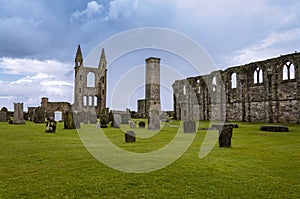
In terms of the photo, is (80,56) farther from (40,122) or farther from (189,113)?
(40,122)

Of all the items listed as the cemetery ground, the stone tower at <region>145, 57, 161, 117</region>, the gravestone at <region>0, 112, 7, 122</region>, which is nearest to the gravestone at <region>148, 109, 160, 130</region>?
the cemetery ground

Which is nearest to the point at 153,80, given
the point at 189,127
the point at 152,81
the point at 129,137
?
the point at 152,81

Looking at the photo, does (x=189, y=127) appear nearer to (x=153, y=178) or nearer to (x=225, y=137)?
(x=225, y=137)

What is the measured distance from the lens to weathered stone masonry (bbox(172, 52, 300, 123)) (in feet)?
85.5

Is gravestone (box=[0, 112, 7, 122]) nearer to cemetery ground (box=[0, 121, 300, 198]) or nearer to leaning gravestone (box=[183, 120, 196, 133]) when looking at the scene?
leaning gravestone (box=[183, 120, 196, 133])

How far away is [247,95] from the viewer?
3038 cm

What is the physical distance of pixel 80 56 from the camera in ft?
178

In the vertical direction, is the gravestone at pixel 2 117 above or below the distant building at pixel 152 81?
below

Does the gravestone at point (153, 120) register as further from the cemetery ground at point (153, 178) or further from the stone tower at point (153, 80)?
the stone tower at point (153, 80)

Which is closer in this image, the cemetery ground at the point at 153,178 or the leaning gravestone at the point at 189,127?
the cemetery ground at the point at 153,178

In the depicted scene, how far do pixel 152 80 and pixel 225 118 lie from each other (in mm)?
12865

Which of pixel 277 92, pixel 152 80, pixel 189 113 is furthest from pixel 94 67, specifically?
pixel 277 92

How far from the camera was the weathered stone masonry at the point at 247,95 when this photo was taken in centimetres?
2605

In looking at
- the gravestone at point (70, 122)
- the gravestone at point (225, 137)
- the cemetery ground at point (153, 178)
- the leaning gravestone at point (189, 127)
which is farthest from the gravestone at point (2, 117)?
the gravestone at point (225, 137)
